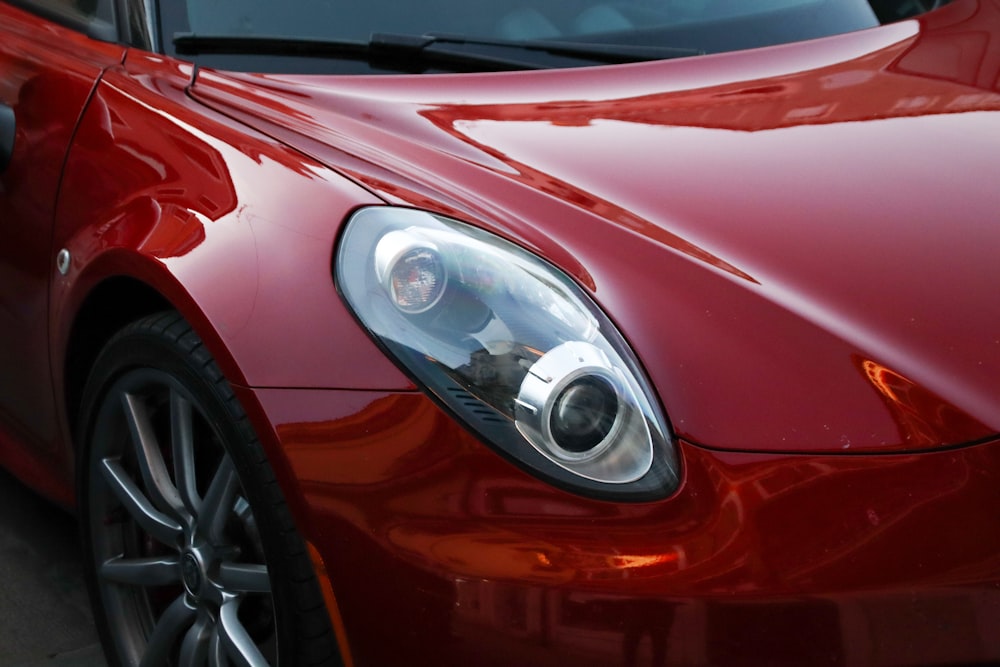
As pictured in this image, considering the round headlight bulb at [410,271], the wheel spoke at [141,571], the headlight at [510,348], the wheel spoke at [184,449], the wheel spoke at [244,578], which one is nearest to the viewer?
the headlight at [510,348]

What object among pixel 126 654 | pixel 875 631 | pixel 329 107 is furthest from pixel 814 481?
pixel 126 654

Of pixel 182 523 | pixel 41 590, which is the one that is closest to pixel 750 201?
pixel 182 523

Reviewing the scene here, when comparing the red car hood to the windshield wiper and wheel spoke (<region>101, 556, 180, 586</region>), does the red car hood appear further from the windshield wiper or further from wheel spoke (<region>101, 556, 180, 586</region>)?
wheel spoke (<region>101, 556, 180, 586</region>)

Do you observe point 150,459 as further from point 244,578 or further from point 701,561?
point 701,561

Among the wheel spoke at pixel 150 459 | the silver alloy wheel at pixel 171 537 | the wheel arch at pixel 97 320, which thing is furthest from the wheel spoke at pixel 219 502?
the wheel arch at pixel 97 320

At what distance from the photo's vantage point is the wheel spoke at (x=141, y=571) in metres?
1.86

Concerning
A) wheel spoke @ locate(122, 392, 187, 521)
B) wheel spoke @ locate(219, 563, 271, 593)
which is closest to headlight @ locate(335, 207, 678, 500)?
wheel spoke @ locate(219, 563, 271, 593)

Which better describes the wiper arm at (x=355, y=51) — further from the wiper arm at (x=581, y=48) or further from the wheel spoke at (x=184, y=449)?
the wheel spoke at (x=184, y=449)

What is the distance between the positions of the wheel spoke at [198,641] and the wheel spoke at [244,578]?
0.11m

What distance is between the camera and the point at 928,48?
2.27 m

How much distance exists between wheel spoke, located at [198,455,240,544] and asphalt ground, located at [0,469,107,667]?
0.65 metres

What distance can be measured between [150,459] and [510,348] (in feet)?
2.40

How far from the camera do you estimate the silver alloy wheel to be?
1695mm

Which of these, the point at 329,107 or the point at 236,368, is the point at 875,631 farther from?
the point at 329,107
